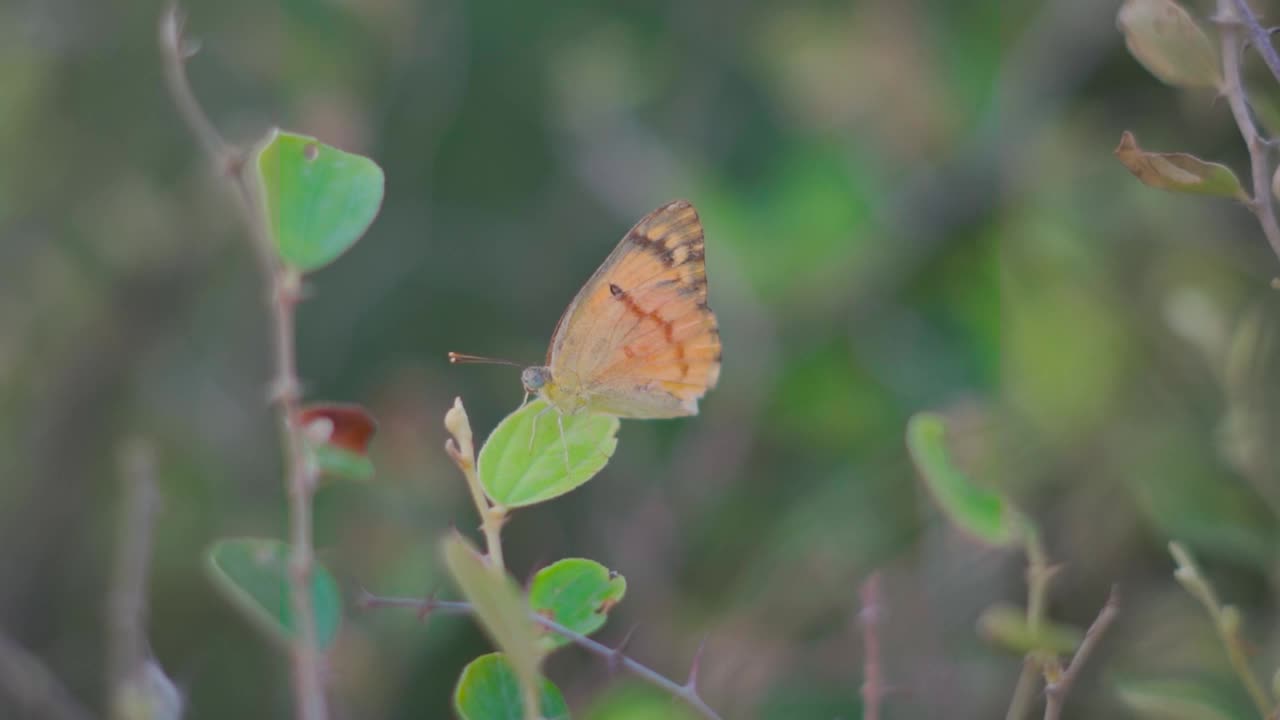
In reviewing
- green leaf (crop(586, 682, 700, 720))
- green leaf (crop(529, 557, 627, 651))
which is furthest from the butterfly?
green leaf (crop(529, 557, 627, 651))

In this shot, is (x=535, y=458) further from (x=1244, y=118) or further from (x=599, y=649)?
(x=1244, y=118)

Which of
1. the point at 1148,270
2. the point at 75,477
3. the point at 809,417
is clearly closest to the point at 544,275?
the point at 809,417

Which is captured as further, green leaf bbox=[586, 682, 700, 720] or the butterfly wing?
the butterfly wing

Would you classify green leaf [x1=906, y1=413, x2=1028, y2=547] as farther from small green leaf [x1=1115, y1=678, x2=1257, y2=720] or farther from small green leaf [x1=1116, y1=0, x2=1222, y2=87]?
small green leaf [x1=1116, y1=0, x2=1222, y2=87]

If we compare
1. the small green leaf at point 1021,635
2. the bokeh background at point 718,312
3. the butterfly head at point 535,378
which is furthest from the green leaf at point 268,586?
the butterfly head at point 535,378

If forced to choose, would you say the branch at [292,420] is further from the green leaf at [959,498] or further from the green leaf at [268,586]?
the green leaf at [959,498]

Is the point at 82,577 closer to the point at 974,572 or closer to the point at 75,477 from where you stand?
the point at 75,477

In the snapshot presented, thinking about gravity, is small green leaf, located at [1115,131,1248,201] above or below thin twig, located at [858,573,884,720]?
above
